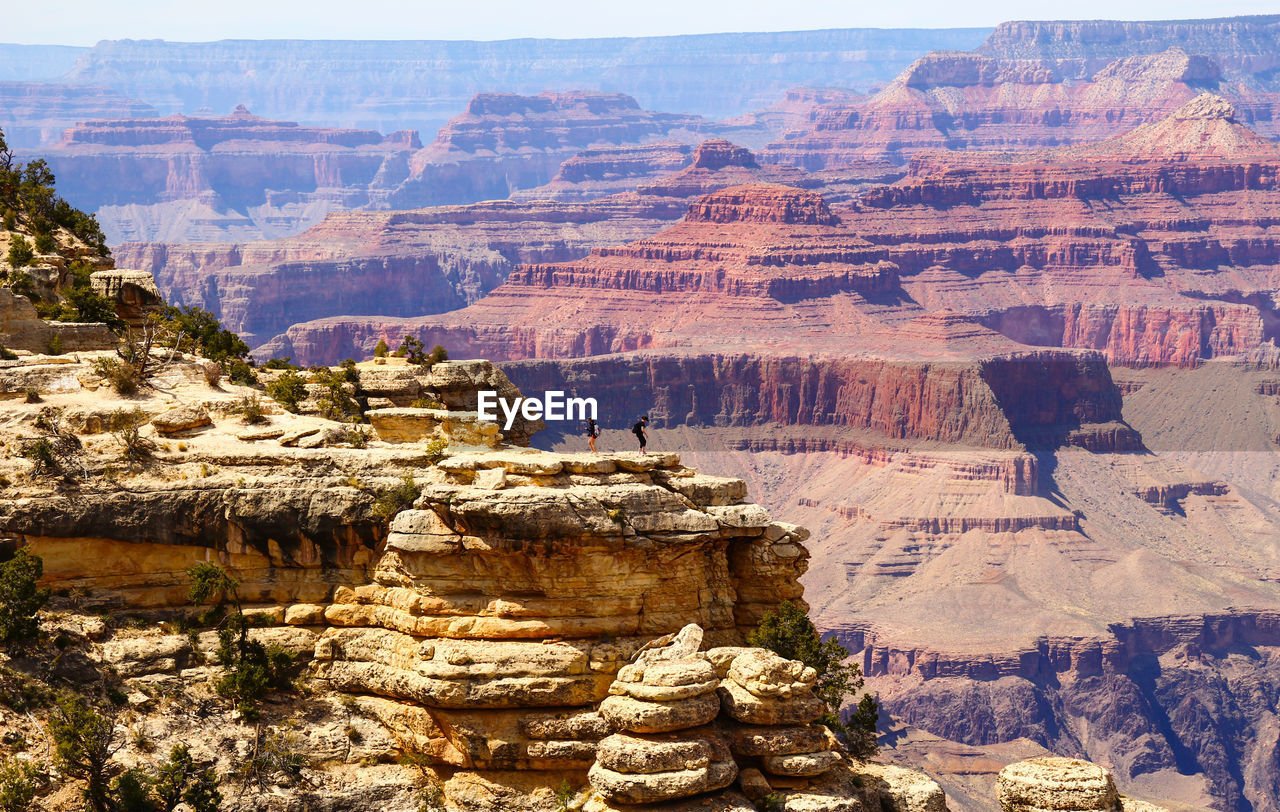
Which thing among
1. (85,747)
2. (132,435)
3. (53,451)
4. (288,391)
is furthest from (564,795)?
(288,391)

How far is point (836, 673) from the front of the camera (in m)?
48.3

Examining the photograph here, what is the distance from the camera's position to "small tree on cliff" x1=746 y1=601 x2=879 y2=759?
44562 mm

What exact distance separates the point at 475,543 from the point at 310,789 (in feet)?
22.5

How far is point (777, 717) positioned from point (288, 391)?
18.3 m

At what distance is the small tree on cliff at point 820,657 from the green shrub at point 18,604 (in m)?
17.1

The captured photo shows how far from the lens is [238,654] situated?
140ft

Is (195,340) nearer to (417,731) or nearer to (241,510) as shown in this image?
(241,510)

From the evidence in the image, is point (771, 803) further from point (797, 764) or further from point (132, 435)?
point (132, 435)

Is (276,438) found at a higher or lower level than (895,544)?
higher

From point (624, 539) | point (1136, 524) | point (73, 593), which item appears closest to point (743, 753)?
point (624, 539)

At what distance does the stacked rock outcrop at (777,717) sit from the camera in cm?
4097

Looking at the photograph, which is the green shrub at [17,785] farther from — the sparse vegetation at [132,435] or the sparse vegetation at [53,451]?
the sparse vegetation at [132,435]

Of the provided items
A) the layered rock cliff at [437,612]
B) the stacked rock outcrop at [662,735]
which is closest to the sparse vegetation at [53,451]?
the layered rock cliff at [437,612]

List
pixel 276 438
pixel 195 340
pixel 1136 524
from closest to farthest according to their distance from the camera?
1. pixel 276 438
2. pixel 195 340
3. pixel 1136 524
